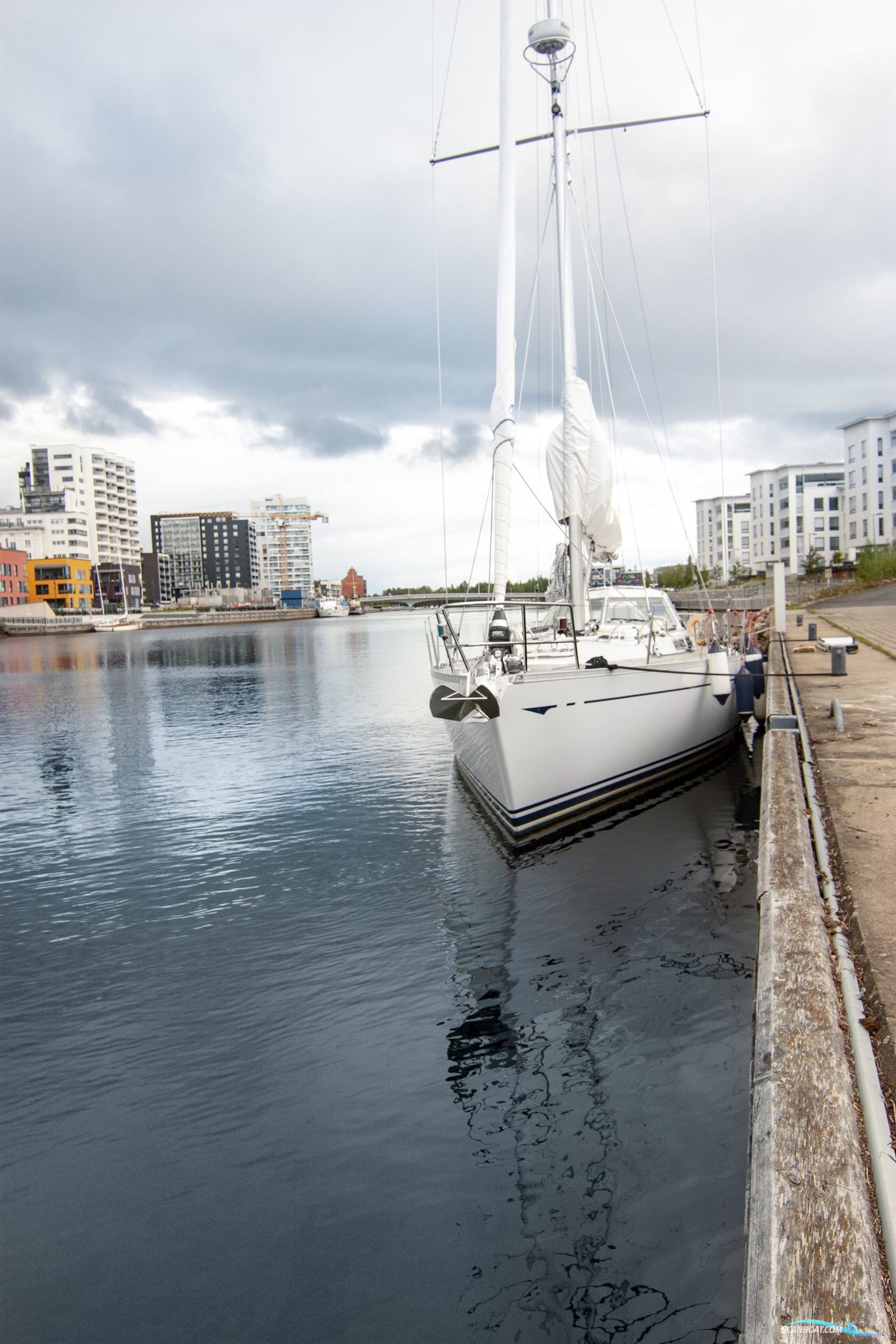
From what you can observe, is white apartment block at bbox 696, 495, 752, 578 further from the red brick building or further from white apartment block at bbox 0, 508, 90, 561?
white apartment block at bbox 0, 508, 90, 561

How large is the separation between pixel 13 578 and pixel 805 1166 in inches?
5593

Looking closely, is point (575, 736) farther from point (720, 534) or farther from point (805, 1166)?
point (720, 534)

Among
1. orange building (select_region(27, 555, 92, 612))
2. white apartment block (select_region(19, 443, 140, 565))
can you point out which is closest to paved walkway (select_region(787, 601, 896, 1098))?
orange building (select_region(27, 555, 92, 612))

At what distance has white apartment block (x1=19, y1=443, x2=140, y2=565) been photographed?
150 meters

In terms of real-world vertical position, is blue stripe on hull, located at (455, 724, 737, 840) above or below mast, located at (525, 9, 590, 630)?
below

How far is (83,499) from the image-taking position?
161 metres

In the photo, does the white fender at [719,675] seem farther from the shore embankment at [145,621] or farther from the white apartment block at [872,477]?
the shore embankment at [145,621]

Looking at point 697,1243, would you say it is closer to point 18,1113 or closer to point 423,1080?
point 423,1080

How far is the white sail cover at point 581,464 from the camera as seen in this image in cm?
1396

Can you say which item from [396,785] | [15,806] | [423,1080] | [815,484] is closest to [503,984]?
[423,1080]

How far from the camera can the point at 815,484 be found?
97188 mm

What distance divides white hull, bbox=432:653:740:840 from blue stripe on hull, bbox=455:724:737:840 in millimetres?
19

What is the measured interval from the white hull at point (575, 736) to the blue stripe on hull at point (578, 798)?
0.02 metres

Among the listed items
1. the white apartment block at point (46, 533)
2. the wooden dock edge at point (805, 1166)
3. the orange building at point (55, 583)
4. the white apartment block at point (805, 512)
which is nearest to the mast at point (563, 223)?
the wooden dock edge at point (805, 1166)
